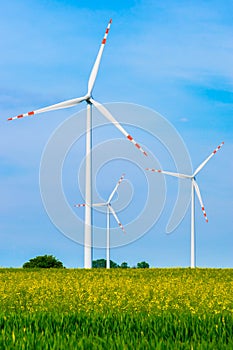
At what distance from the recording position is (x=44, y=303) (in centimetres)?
1988

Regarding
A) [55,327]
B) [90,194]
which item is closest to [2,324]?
[55,327]

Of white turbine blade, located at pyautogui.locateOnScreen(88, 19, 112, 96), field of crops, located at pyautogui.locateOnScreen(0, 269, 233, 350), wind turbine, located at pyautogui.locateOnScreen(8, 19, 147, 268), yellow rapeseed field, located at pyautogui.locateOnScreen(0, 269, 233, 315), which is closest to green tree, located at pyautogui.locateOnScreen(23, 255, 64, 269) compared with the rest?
wind turbine, located at pyautogui.locateOnScreen(8, 19, 147, 268)

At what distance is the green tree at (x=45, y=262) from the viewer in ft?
171

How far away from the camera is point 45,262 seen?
173 ft

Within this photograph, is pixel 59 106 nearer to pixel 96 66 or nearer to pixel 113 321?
pixel 96 66

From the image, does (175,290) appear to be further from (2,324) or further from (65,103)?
(65,103)

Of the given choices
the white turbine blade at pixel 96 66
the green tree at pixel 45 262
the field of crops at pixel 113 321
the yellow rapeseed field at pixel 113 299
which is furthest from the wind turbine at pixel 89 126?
the field of crops at pixel 113 321

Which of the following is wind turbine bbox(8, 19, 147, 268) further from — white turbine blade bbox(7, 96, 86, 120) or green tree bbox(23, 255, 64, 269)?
green tree bbox(23, 255, 64, 269)

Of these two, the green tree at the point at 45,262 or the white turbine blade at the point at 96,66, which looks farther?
the green tree at the point at 45,262

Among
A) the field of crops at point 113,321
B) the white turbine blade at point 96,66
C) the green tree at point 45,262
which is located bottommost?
the field of crops at point 113,321

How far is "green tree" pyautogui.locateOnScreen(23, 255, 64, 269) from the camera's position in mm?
52125

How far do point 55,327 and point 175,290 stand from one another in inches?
377

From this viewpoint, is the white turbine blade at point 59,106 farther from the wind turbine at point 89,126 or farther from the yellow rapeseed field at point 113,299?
the yellow rapeseed field at point 113,299

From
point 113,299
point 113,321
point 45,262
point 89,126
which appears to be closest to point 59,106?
point 89,126
